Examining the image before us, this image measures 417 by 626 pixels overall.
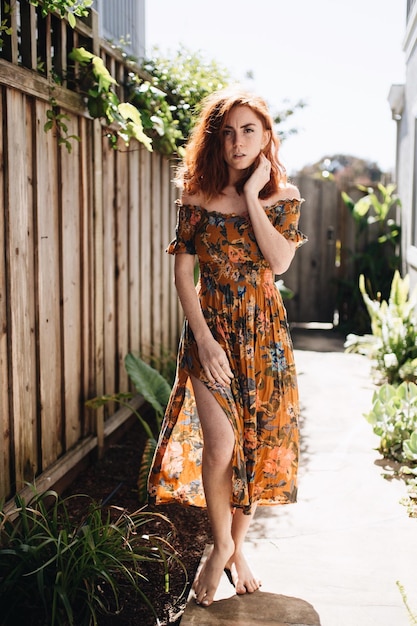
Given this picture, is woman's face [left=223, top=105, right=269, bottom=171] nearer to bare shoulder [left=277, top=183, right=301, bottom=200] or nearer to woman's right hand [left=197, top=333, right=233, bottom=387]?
bare shoulder [left=277, top=183, right=301, bottom=200]

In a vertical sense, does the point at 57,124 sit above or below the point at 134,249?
above

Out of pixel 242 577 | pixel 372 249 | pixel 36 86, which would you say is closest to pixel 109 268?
pixel 36 86

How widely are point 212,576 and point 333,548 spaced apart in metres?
0.72

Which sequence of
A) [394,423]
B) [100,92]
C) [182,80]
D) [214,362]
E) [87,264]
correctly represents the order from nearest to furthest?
[214,362], [100,92], [87,264], [394,423], [182,80]

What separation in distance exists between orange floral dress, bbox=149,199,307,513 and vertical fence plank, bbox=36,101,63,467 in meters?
0.77

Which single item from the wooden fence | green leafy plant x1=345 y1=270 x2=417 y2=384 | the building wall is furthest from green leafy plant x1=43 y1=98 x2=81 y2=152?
the building wall

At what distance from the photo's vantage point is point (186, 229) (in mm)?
2574

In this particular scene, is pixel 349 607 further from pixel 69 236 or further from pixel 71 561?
pixel 69 236

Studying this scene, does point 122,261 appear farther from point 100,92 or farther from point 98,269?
point 100,92

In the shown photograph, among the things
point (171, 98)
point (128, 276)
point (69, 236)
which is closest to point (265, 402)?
point (69, 236)

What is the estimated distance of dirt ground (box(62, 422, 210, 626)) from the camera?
2.50 m

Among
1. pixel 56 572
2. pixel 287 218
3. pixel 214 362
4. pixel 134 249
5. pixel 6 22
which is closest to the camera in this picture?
pixel 56 572

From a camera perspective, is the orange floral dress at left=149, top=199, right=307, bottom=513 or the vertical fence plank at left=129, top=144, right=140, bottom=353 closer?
the orange floral dress at left=149, top=199, right=307, bottom=513

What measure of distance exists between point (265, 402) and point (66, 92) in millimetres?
1719
